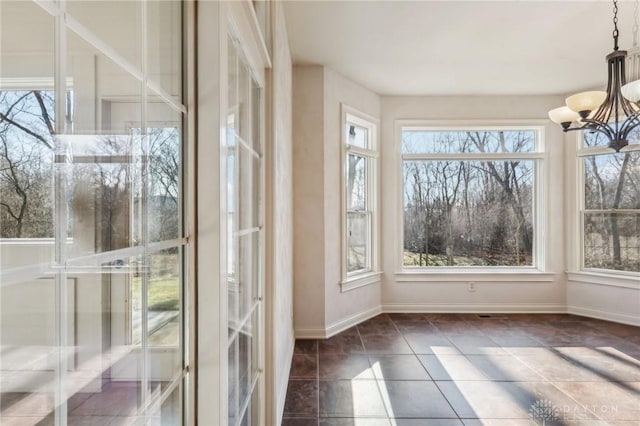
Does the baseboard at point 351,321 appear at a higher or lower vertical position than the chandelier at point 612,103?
lower

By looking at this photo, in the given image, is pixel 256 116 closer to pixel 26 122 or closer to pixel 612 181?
pixel 26 122

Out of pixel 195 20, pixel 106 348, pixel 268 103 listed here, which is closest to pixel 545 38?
pixel 268 103

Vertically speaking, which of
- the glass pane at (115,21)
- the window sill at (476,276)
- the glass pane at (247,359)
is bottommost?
the window sill at (476,276)

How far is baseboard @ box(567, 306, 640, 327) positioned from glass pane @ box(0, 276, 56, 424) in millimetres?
5663

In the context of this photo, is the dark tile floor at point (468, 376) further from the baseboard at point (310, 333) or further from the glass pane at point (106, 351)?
the glass pane at point (106, 351)

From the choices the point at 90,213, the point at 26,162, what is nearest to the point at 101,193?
the point at 90,213

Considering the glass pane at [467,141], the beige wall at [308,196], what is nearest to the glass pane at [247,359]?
the beige wall at [308,196]

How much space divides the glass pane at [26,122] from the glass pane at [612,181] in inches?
222

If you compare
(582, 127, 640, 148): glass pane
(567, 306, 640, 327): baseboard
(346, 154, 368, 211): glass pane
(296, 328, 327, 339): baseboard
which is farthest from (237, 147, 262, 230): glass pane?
(567, 306, 640, 327): baseboard

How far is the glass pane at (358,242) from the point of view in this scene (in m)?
4.24

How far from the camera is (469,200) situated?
15.9 ft

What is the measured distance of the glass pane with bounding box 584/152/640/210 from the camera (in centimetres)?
421

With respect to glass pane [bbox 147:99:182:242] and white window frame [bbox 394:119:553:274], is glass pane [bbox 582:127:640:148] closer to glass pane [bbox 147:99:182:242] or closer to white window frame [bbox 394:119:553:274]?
white window frame [bbox 394:119:553:274]

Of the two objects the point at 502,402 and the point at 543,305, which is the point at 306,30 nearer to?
the point at 502,402
